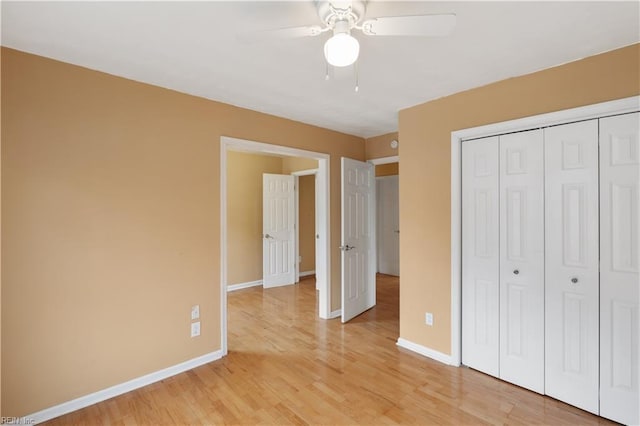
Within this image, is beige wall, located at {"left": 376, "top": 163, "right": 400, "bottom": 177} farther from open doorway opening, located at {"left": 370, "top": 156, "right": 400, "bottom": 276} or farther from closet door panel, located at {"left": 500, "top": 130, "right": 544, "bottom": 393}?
closet door panel, located at {"left": 500, "top": 130, "right": 544, "bottom": 393}

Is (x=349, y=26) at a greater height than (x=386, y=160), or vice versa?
(x=349, y=26)

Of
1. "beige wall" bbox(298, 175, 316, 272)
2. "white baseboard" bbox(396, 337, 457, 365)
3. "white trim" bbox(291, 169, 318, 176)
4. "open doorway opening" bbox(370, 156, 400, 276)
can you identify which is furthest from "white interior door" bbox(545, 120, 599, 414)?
"beige wall" bbox(298, 175, 316, 272)

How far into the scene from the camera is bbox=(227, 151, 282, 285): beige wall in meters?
5.41

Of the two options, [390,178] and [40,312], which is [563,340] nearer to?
[40,312]

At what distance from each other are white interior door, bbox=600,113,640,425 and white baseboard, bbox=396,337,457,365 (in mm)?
1060

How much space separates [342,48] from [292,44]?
2.47ft

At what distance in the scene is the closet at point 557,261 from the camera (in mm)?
1996

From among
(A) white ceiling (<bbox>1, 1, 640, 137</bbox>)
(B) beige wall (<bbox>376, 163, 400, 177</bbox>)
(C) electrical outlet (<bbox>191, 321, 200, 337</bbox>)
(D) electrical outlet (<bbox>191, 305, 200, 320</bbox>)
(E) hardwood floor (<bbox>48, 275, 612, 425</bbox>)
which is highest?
(A) white ceiling (<bbox>1, 1, 640, 137</bbox>)

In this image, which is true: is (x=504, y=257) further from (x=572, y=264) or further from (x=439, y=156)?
(x=439, y=156)

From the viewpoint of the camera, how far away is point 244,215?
5590 mm

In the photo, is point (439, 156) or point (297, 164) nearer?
point (439, 156)

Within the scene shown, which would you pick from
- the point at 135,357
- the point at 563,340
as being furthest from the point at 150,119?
the point at 563,340

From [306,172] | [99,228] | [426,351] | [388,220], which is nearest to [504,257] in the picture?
[426,351]

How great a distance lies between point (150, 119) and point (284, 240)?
3.58 metres
